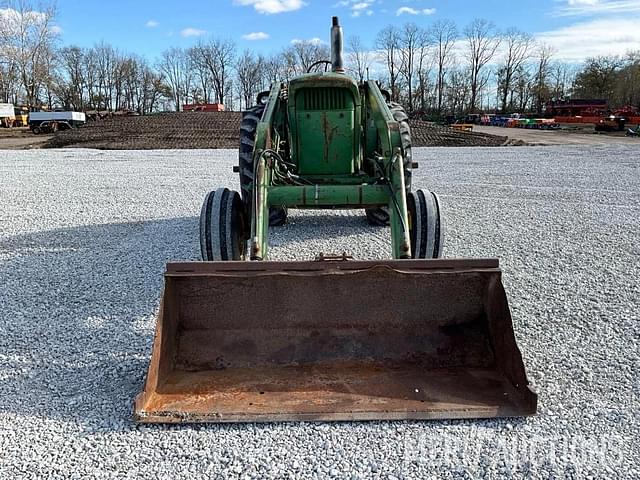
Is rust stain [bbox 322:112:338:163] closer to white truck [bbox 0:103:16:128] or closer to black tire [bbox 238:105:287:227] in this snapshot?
black tire [bbox 238:105:287:227]

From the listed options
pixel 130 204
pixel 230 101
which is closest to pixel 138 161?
pixel 130 204

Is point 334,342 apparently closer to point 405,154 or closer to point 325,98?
point 405,154

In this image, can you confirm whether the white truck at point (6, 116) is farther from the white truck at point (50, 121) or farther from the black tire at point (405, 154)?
the black tire at point (405, 154)

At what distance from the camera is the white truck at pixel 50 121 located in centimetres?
3834

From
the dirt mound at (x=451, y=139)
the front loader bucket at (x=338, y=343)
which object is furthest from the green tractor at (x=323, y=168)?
the dirt mound at (x=451, y=139)

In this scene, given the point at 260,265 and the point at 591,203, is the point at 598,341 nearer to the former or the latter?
the point at 260,265

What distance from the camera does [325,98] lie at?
5.33 meters

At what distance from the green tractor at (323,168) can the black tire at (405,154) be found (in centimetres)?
3

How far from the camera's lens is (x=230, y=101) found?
240 feet

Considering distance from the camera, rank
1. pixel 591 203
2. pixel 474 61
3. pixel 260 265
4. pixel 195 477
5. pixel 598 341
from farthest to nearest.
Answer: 1. pixel 474 61
2. pixel 591 203
3. pixel 598 341
4. pixel 260 265
5. pixel 195 477

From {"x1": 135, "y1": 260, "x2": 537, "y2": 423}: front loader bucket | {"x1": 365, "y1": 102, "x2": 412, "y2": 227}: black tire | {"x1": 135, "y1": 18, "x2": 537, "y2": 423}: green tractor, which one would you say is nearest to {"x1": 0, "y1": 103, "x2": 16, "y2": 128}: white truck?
{"x1": 365, "y1": 102, "x2": 412, "y2": 227}: black tire

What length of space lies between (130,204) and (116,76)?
71.9 m

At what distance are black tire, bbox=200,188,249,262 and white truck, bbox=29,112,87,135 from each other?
37735 millimetres

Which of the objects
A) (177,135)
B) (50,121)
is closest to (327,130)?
(177,135)
